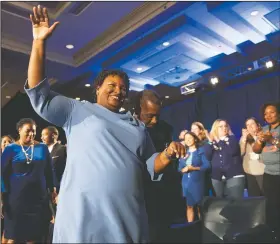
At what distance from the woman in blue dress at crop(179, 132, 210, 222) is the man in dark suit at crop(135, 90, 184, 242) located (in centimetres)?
166

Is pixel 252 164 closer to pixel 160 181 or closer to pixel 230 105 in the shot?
pixel 160 181

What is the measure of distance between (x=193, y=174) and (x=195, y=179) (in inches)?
2.6

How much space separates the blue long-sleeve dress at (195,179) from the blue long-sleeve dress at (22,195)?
171cm

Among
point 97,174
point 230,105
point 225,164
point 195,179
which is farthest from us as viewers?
point 230,105

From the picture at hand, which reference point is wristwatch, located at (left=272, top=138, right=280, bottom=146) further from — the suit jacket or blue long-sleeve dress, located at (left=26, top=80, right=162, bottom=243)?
the suit jacket

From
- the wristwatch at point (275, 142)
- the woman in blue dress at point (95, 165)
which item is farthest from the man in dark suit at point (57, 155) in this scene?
the woman in blue dress at point (95, 165)

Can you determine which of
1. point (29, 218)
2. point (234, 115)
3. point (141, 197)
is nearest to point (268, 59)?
point (234, 115)

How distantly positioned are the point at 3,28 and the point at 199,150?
354cm

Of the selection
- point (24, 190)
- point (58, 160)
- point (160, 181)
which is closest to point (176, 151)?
point (160, 181)

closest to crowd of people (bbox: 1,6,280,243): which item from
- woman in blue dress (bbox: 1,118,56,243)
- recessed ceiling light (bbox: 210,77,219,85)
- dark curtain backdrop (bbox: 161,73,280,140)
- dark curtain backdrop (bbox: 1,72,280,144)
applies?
woman in blue dress (bbox: 1,118,56,243)

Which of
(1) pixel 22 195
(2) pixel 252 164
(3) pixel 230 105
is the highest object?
(3) pixel 230 105

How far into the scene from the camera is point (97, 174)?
97 cm

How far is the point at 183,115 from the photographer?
30.8 feet

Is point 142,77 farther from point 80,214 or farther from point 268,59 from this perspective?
point 80,214
